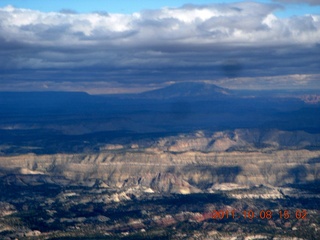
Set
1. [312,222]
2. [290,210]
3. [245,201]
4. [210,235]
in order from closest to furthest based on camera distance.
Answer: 1. [210,235]
2. [312,222]
3. [290,210]
4. [245,201]

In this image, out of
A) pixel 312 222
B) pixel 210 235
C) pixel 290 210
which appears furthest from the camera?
pixel 290 210

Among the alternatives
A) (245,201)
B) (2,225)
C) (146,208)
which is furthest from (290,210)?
(2,225)

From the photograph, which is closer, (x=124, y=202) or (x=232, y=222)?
(x=232, y=222)

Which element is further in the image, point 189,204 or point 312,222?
point 189,204

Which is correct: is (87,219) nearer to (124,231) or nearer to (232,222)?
(124,231)

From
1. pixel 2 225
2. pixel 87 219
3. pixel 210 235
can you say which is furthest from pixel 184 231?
pixel 2 225

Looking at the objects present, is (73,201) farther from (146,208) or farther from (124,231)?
(124,231)
